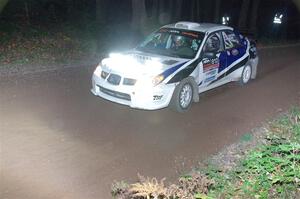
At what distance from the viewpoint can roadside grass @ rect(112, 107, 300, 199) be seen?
13.5ft

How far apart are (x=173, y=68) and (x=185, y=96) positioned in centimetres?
75

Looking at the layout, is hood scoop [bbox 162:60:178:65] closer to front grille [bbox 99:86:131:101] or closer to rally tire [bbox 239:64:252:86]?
front grille [bbox 99:86:131:101]

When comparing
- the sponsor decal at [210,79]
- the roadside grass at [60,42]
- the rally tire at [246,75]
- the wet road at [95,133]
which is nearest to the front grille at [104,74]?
the wet road at [95,133]

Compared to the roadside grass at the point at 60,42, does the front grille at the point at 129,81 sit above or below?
above

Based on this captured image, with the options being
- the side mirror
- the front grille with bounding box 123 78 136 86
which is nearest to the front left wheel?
the side mirror

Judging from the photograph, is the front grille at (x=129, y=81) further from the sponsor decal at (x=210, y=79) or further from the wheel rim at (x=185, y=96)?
the sponsor decal at (x=210, y=79)

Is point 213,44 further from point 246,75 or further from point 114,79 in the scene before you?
point 114,79

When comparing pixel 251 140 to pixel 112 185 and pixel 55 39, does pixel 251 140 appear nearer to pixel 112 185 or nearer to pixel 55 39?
pixel 112 185

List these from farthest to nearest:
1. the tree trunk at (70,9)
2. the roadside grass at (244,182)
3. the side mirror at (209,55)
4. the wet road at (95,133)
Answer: the tree trunk at (70,9) → the side mirror at (209,55) → the wet road at (95,133) → the roadside grass at (244,182)

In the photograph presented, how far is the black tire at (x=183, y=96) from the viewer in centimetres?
856

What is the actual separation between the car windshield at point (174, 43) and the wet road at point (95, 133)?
4.30ft

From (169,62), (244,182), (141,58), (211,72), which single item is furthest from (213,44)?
(244,182)

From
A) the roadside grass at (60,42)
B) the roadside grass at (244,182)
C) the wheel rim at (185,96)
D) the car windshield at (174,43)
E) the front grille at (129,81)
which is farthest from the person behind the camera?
the roadside grass at (60,42)

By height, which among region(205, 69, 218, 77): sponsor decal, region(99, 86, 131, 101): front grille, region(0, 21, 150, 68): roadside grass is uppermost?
region(205, 69, 218, 77): sponsor decal
